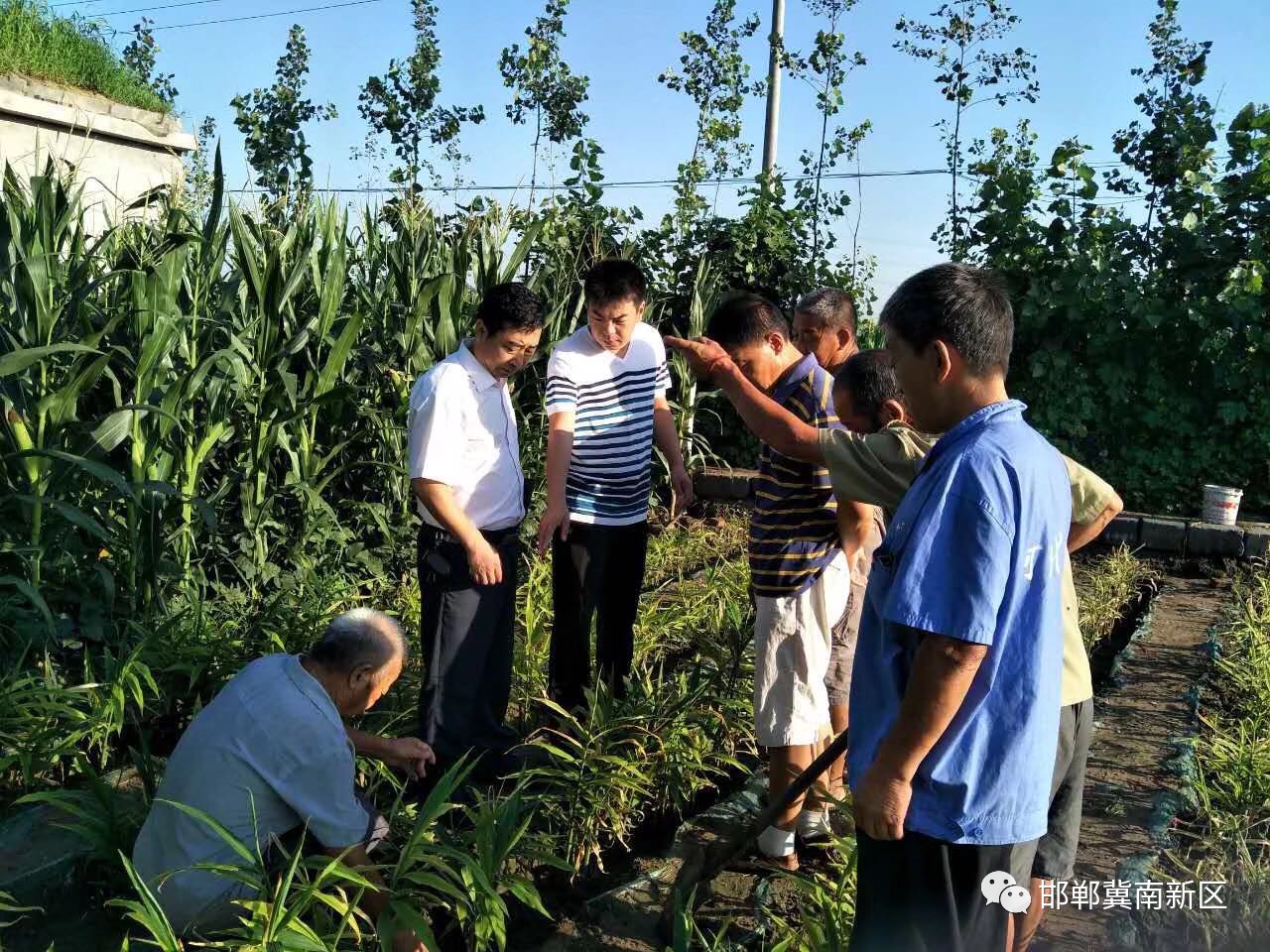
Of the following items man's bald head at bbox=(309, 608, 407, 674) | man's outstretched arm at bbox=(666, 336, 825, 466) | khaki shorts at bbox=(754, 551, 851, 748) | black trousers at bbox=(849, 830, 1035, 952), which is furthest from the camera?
khaki shorts at bbox=(754, 551, 851, 748)

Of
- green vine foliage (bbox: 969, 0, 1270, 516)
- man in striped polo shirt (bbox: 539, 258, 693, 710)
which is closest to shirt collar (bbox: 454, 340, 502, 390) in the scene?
man in striped polo shirt (bbox: 539, 258, 693, 710)

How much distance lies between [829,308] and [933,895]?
2261 millimetres

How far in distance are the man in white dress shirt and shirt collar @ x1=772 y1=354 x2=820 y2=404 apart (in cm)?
74

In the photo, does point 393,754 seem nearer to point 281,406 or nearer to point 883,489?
point 883,489

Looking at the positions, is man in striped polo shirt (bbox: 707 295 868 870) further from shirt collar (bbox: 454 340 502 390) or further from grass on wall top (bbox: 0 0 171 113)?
grass on wall top (bbox: 0 0 171 113)

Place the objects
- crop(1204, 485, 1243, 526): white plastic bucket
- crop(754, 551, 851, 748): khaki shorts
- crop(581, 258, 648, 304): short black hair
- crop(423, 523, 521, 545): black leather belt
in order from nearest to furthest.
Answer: crop(754, 551, 851, 748): khaki shorts
crop(423, 523, 521, 545): black leather belt
crop(581, 258, 648, 304): short black hair
crop(1204, 485, 1243, 526): white plastic bucket

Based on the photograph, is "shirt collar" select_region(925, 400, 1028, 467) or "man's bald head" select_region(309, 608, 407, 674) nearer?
"shirt collar" select_region(925, 400, 1028, 467)

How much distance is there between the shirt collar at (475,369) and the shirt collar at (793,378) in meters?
0.85

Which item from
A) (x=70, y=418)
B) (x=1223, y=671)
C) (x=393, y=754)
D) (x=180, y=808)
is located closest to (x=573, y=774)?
(x=393, y=754)

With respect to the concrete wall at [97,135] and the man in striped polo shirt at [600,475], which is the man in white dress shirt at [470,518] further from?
the concrete wall at [97,135]

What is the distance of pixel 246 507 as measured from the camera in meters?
4.16

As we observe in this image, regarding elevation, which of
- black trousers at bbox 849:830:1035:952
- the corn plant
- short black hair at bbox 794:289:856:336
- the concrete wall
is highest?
the concrete wall

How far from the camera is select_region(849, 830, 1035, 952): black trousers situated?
→ 1717 millimetres

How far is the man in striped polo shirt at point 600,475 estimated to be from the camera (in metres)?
3.46
